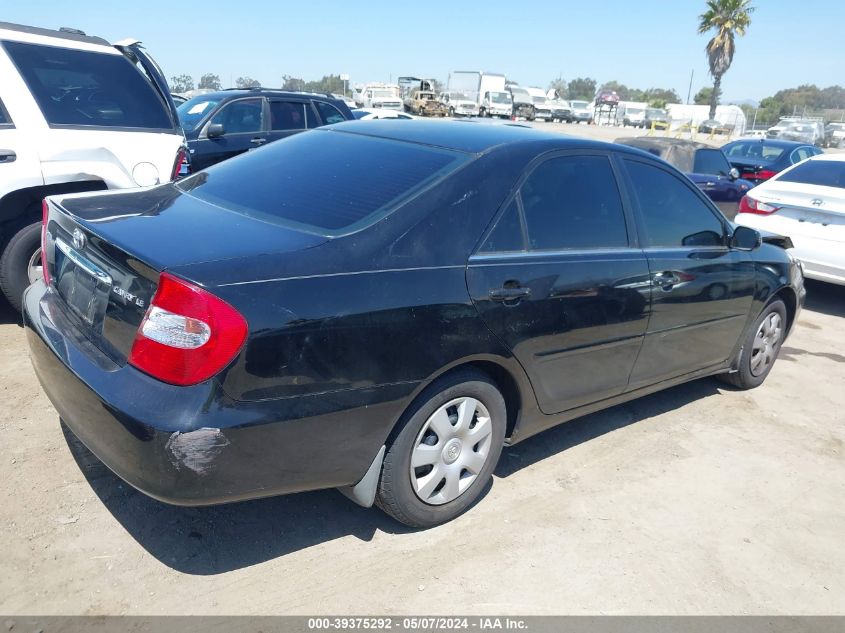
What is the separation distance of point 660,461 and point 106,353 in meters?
2.96

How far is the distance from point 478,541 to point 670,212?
2230mm

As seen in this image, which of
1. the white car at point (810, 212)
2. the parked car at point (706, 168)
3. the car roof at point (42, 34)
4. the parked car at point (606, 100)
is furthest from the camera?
the parked car at point (606, 100)

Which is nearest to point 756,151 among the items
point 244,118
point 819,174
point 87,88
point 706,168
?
point 706,168

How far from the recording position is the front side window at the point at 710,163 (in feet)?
35.0

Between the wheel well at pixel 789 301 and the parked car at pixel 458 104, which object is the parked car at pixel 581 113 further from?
the wheel well at pixel 789 301

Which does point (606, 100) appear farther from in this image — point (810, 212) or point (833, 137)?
point (810, 212)

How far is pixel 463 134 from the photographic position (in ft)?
11.4

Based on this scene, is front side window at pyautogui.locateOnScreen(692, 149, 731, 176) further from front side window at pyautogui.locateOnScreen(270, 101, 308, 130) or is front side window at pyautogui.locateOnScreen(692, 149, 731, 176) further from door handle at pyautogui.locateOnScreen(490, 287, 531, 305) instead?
door handle at pyautogui.locateOnScreen(490, 287, 531, 305)

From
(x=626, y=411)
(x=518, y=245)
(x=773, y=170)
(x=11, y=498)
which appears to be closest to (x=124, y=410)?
(x=11, y=498)

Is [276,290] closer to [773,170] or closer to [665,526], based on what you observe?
[665,526]

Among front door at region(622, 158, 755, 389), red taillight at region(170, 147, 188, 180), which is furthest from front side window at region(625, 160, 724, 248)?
red taillight at region(170, 147, 188, 180)

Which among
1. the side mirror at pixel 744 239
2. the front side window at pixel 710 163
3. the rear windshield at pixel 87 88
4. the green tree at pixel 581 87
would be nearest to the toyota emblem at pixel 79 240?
the rear windshield at pixel 87 88

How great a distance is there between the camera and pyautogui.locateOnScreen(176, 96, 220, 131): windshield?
9.27 m

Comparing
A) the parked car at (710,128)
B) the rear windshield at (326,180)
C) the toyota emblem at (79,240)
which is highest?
the rear windshield at (326,180)
